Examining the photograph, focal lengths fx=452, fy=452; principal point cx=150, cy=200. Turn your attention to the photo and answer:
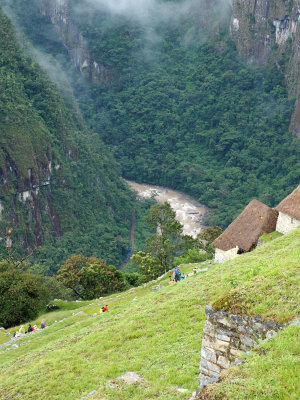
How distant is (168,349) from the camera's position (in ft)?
33.3

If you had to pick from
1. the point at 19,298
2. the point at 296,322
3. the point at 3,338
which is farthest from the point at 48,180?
the point at 296,322

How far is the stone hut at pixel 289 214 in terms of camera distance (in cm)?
1961

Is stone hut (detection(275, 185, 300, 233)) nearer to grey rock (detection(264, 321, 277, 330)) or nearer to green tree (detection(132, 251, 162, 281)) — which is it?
green tree (detection(132, 251, 162, 281))

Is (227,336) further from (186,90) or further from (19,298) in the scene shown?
(186,90)

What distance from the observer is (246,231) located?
69.8 ft

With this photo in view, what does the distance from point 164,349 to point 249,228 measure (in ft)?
39.7

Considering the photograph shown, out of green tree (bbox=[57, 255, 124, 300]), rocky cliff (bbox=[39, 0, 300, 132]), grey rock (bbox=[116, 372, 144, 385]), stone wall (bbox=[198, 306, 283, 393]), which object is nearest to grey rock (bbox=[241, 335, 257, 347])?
stone wall (bbox=[198, 306, 283, 393])

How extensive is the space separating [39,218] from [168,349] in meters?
A: 51.4

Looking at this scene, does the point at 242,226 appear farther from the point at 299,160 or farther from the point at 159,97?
the point at 159,97

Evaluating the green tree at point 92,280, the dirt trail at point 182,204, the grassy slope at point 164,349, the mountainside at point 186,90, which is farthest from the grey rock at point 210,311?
the mountainside at point 186,90

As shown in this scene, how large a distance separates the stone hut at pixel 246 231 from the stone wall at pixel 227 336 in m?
14.1

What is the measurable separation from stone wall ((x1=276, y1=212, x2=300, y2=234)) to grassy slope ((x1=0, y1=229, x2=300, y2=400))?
392 cm

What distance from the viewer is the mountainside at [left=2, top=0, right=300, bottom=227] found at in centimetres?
7781

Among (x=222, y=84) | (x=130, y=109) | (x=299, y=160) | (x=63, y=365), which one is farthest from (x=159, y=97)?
(x=63, y=365)
